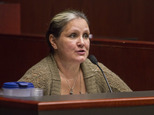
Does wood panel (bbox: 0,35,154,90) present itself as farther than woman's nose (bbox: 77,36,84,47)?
Yes

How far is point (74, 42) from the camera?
7.91 feet

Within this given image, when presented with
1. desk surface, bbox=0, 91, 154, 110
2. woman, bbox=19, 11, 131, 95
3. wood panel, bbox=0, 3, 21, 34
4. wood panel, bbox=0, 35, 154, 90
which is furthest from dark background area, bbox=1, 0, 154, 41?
desk surface, bbox=0, 91, 154, 110

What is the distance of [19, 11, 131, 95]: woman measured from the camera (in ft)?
7.89

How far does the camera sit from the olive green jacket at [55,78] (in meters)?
2.32

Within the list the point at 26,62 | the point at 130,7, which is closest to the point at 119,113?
the point at 26,62

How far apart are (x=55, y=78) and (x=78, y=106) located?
1071mm

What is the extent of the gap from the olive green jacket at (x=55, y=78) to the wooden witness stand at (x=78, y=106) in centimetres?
89

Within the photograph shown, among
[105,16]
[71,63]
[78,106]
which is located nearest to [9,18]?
[105,16]

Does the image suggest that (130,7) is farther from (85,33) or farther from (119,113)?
(119,113)

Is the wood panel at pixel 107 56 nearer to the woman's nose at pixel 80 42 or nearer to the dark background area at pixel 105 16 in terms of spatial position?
the woman's nose at pixel 80 42

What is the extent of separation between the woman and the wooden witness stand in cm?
96

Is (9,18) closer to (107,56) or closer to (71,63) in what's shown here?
(107,56)

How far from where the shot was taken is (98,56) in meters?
3.30

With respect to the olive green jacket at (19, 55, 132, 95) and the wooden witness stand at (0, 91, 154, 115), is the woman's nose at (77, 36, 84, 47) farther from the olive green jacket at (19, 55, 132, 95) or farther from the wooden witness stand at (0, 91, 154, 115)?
the wooden witness stand at (0, 91, 154, 115)
